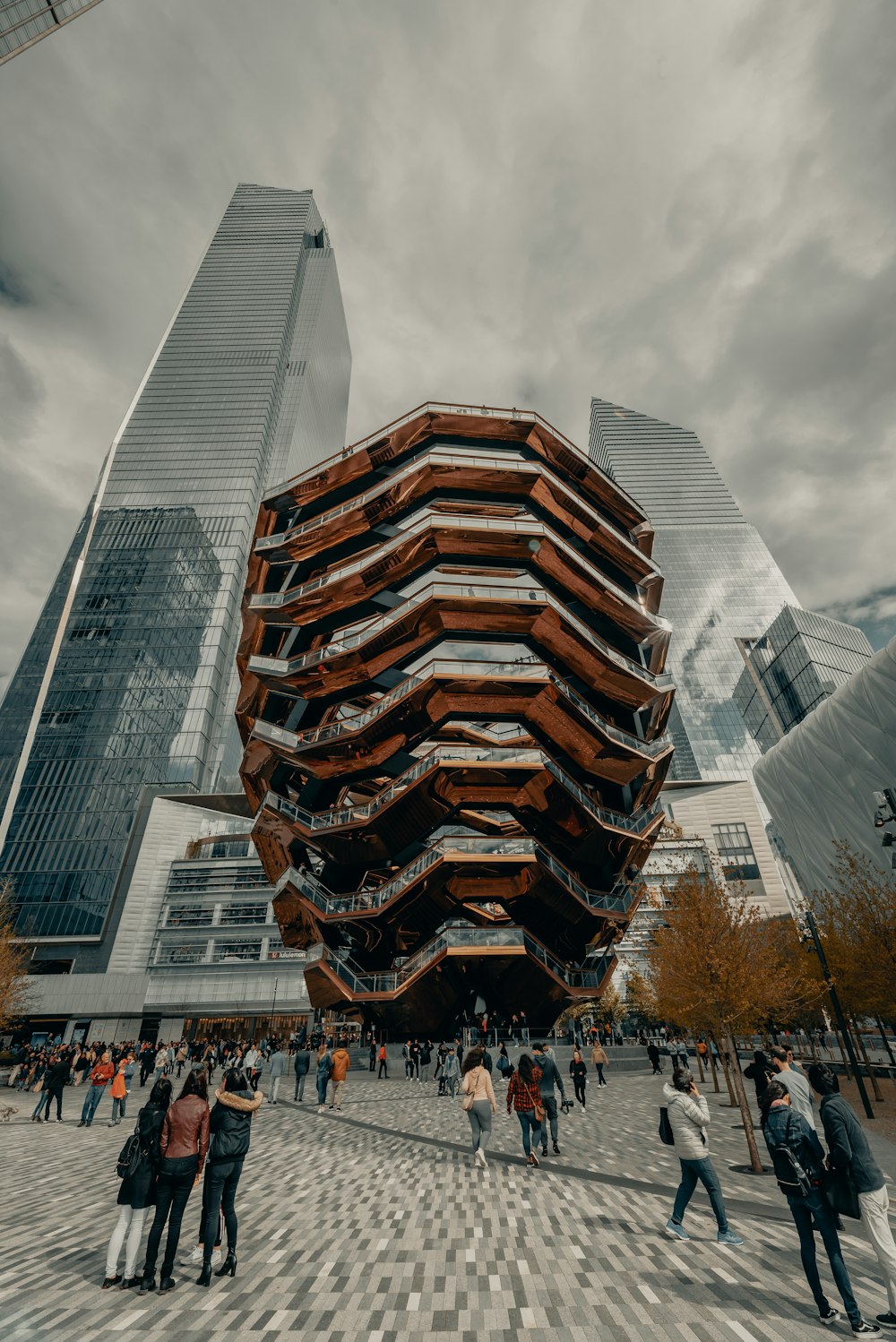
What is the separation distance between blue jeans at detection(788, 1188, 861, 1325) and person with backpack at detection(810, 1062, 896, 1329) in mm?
259

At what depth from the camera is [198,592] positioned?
287 ft

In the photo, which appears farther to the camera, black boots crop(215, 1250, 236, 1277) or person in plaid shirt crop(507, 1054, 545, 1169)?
person in plaid shirt crop(507, 1054, 545, 1169)

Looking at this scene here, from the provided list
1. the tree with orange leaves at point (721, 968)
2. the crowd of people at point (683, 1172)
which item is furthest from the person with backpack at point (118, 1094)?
the tree with orange leaves at point (721, 968)

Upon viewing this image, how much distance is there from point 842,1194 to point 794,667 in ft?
407

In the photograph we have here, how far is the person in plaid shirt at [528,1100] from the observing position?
9656mm

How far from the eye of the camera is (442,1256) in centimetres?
607

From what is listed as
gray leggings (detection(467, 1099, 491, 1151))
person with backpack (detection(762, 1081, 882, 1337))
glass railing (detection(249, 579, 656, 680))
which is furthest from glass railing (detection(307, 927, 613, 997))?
person with backpack (detection(762, 1081, 882, 1337))

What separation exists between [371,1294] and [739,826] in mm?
86985

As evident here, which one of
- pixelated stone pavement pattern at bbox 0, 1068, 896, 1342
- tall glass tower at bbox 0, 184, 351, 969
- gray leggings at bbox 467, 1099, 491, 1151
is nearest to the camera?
pixelated stone pavement pattern at bbox 0, 1068, 896, 1342

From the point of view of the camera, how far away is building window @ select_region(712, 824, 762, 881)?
7850cm

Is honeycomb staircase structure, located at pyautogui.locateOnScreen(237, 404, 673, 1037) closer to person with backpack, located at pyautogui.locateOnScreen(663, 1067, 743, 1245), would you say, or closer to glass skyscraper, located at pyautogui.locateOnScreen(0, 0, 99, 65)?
glass skyscraper, located at pyautogui.locateOnScreen(0, 0, 99, 65)

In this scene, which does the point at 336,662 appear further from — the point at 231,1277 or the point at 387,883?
the point at 231,1277

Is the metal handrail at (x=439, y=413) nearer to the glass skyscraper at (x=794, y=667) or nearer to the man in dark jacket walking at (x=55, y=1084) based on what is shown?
the man in dark jacket walking at (x=55, y=1084)

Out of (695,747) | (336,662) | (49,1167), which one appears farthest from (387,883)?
(695,747)
